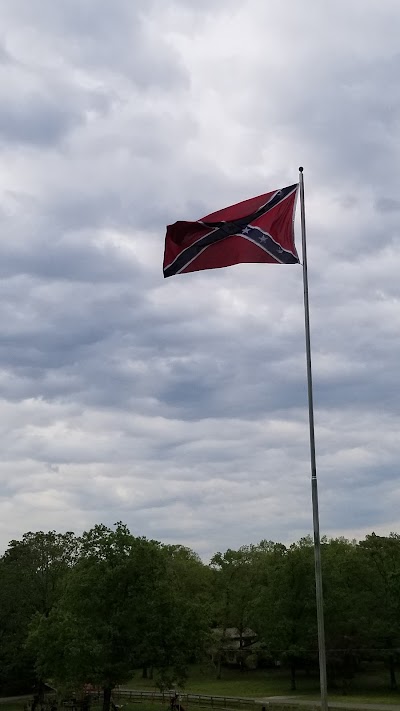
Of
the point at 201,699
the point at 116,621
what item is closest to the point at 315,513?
the point at 116,621

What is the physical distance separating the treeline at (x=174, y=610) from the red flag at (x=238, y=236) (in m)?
34.2

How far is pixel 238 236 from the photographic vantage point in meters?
20.3

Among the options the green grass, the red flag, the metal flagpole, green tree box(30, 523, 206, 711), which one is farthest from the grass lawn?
the red flag

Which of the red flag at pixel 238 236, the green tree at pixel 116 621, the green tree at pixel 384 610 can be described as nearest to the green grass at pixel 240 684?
the green tree at pixel 384 610

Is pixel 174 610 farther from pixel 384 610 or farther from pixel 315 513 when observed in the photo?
pixel 315 513

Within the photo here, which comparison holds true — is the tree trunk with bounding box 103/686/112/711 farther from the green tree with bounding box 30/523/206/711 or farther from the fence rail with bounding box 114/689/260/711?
the fence rail with bounding box 114/689/260/711

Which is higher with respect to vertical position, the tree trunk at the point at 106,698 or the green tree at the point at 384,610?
the green tree at the point at 384,610

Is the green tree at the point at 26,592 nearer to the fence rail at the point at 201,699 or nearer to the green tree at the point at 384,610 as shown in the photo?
the fence rail at the point at 201,699

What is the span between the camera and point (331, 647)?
70.7 m

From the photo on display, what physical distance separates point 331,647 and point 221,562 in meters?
25.7

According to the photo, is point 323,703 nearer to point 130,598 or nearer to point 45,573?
point 130,598

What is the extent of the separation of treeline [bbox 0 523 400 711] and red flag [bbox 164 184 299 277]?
112ft

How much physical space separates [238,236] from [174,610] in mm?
37858

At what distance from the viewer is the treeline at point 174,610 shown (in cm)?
5000
